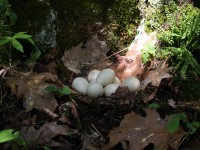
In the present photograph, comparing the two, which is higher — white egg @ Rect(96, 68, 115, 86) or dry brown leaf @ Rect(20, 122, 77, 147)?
white egg @ Rect(96, 68, 115, 86)

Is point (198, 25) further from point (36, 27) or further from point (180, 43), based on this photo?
point (36, 27)

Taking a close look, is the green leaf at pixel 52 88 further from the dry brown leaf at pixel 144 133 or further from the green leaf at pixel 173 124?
the green leaf at pixel 173 124

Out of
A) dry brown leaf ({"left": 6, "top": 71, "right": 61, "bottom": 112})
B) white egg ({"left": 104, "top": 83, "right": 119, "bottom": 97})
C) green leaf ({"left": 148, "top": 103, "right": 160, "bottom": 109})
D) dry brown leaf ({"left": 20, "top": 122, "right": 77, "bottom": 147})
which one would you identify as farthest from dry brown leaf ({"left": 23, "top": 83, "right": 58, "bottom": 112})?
green leaf ({"left": 148, "top": 103, "right": 160, "bottom": 109})

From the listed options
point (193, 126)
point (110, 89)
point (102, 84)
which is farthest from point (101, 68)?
point (193, 126)

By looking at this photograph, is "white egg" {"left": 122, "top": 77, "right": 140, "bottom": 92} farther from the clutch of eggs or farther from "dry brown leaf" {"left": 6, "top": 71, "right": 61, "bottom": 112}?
"dry brown leaf" {"left": 6, "top": 71, "right": 61, "bottom": 112}

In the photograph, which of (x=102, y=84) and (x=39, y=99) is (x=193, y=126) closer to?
(x=102, y=84)

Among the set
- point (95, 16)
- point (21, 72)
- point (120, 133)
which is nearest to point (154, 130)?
point (120, 133)

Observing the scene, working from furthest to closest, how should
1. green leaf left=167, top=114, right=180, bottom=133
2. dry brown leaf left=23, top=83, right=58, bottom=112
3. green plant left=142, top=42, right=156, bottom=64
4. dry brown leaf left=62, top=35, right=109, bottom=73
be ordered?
dry brown leaf left=62, top=35, right=109, bottom=73
green plant left=142, top=42, right=156, bottom=64
dry brown leaf left=23, top=83, right=58, bottom=112
green leaf left=167, top=114, right=180, bottom=133
